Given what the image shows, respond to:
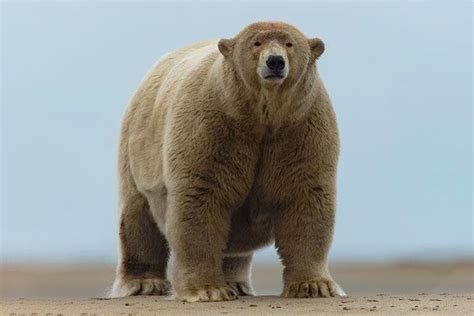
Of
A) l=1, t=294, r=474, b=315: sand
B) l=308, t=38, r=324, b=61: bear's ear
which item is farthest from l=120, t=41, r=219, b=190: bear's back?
l=1, t=294, r=474, b=315: sand

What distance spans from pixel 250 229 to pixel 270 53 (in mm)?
2179

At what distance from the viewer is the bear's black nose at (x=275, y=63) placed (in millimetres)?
11570

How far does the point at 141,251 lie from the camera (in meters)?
14.1

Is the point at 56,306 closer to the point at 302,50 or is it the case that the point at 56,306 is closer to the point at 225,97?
the point at 225,97

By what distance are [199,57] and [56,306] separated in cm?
332

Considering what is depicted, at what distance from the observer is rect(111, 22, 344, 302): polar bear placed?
12.1m

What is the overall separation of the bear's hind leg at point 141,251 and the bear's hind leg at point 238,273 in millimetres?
754

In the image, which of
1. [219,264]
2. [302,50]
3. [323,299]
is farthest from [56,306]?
[302,50]

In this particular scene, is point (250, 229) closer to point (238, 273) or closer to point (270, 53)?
point (238, 273)

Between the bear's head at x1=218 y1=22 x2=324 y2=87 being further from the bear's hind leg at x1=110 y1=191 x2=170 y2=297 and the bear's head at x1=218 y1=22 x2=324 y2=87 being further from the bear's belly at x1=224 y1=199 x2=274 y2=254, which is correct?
the bear's hind leg at x1=110 y1=191 x2=170 y2=297

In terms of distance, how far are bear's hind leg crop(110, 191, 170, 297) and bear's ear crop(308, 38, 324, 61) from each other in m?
2.82

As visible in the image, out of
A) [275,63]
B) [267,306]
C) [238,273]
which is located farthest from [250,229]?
[275,63]

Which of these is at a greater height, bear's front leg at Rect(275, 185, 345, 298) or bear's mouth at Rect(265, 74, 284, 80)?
bear's mouth at Rect(265, 74, 284, 80)

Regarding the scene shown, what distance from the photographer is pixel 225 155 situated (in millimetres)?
12336
